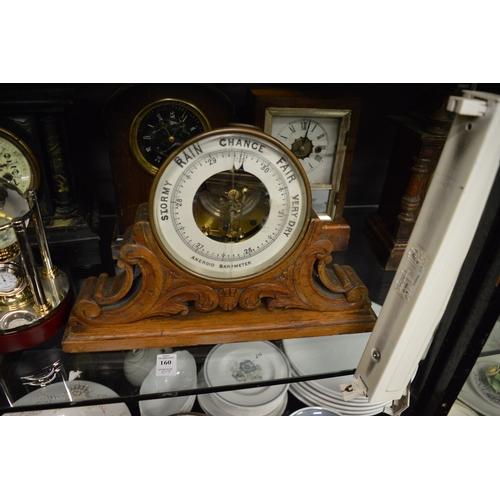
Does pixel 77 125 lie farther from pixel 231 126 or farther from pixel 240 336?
pixel 240 336

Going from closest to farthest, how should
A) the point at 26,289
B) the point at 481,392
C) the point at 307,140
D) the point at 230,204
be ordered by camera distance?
1. the point at 230,204
2. the point at 26,289
3. the point at 481,392
4. the point at 307,140

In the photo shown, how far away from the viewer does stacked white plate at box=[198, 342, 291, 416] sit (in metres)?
1.08

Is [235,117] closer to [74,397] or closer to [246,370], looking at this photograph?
[246,370]

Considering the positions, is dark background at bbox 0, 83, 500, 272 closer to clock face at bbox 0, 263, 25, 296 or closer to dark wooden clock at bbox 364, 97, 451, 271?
dark wooden clock at bbox 364, 97, 451, 271

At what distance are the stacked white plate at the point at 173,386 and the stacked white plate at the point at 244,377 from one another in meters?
0.03

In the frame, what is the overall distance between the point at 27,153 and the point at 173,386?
79 cm

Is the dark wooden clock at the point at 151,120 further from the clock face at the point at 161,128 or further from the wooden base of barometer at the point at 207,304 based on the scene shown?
the wooden base of barometer at the point at 207,304

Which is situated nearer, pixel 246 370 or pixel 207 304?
pixel 207 304

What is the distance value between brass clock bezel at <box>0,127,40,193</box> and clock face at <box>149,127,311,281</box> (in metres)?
0.54

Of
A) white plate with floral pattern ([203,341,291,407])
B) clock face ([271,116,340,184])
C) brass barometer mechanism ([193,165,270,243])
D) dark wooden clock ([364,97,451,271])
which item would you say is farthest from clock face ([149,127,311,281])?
dark wooden clock ([364,97,451,271])

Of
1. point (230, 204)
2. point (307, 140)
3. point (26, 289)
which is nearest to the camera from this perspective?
point (230, 204)

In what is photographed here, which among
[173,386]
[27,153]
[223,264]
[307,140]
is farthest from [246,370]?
[27,153]

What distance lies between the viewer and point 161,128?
48.5 inches

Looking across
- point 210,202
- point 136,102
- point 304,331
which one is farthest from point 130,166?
point 304,331
